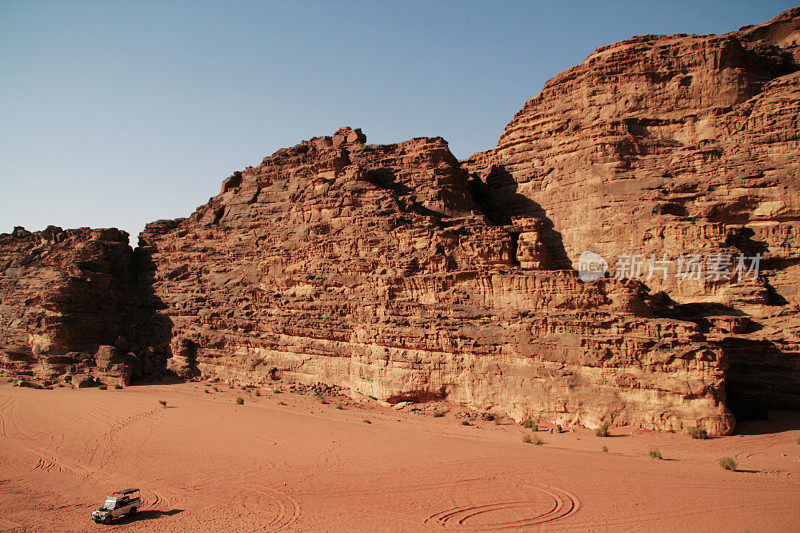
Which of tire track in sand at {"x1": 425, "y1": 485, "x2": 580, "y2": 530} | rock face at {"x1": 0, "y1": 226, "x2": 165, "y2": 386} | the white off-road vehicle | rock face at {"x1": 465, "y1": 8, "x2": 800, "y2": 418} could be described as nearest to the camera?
tire track in sand at {"x1": 425, "y1": 485, "x2": 580, "y2": 530}

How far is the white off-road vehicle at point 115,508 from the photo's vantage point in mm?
9078

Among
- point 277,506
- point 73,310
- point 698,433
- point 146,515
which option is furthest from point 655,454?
point 73,310

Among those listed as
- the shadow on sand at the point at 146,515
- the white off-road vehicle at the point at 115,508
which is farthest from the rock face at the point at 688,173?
the white off-road vehicle at the point at 115,508

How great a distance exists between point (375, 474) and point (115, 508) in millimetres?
5026

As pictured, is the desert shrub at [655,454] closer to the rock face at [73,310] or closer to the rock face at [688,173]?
the rock face at [688,173]

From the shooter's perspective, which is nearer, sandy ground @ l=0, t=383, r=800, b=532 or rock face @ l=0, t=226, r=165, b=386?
sandy ground @ l=0, t=383, r=800, b=532

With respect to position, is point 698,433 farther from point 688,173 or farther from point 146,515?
point 146,515

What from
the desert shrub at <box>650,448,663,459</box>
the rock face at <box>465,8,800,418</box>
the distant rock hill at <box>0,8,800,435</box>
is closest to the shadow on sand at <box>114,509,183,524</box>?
the distant rock hill at <box>0,8,800,435</box>

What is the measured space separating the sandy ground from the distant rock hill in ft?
6.05

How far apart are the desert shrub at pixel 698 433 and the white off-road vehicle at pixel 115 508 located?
13.3 meters

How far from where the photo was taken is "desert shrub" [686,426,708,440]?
45.1 feet

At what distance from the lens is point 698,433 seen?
1376cm

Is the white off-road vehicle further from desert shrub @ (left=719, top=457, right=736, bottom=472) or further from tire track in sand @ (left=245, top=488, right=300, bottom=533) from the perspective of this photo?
desert shrub @ (left=719, top=457, right=736, bottom=472)

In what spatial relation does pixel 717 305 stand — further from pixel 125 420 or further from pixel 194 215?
pixel 194 215
